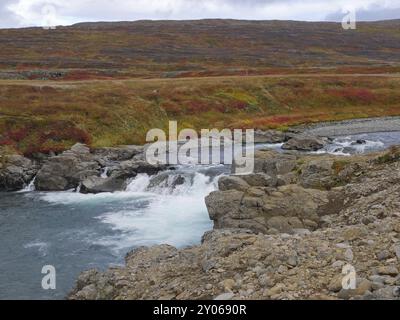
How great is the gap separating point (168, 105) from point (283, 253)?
212ft

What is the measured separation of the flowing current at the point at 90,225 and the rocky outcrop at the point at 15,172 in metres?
1.28

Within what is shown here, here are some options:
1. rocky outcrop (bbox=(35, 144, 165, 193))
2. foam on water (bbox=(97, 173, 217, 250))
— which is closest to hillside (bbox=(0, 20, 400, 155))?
rocky outcrop (bbox=(35, 144, 165, 193))

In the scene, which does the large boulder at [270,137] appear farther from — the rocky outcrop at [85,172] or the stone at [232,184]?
the stone at [232,184]

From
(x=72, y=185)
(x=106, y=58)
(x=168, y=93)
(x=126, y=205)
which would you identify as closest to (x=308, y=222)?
(x=126, y=205)

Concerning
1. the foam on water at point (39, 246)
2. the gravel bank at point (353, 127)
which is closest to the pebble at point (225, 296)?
the foam on water at point (39, 246)

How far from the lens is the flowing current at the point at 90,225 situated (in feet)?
104

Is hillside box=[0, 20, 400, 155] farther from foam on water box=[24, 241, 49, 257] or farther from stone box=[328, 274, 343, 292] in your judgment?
stone box=[328, 274, 343, 292]

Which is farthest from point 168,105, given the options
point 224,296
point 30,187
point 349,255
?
point 224,296

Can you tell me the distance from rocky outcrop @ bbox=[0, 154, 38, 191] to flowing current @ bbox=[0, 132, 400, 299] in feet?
4.20

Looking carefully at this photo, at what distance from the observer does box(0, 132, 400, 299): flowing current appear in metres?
31.7

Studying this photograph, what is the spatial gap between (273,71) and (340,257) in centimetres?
11521

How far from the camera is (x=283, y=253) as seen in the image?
2102cm
